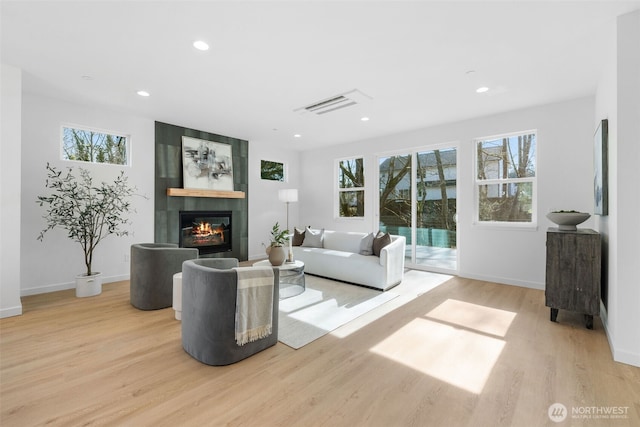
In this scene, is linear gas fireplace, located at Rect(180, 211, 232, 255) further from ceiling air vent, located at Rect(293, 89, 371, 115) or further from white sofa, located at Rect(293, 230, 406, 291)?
ceiling air vent, located at Rect(293, 89, 371, 115)

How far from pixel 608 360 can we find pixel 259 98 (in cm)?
437

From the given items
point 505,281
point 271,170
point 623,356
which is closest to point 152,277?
point 271,170

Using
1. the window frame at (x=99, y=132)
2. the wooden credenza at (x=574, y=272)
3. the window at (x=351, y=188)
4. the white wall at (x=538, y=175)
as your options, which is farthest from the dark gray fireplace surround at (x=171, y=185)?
the wooden credenza at (x=574, y=272)

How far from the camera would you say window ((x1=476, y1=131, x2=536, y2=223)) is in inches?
173

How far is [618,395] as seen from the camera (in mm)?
1844

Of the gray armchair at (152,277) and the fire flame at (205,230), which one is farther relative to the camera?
the fire flame at (205,230)

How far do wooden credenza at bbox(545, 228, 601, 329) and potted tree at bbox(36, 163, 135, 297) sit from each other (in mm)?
5426

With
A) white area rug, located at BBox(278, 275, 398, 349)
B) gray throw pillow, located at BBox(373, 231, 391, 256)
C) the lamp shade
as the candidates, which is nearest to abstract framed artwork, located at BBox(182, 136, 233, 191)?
the lamp shade

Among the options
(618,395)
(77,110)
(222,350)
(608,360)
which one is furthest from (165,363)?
(77,110)

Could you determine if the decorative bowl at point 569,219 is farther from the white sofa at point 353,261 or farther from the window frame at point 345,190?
the window frame at point 345,190

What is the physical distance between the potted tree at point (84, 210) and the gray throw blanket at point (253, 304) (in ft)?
9.66

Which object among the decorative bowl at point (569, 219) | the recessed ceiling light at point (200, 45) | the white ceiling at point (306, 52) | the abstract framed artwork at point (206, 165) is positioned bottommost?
the decorative bowl at point (569, 219)

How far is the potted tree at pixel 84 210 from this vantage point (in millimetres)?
3896

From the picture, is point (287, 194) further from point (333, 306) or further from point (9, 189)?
point (9, 189)
